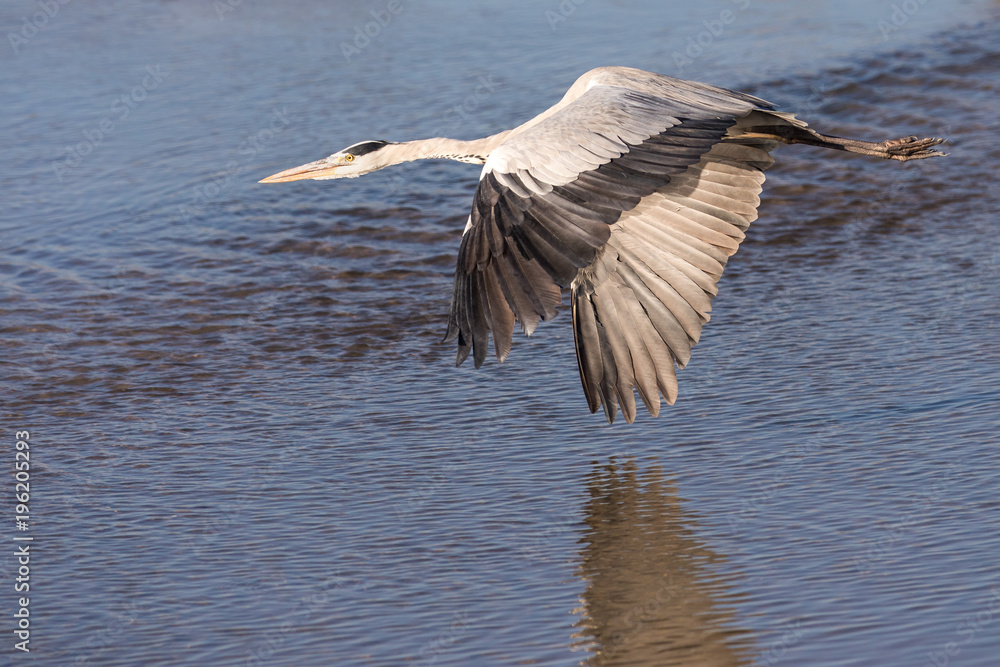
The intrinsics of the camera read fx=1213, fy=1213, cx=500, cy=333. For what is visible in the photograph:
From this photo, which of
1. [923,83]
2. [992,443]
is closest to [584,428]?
[992,443]

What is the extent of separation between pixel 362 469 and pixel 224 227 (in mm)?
4188

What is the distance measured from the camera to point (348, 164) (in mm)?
6785

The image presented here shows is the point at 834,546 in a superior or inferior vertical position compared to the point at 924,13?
inferior

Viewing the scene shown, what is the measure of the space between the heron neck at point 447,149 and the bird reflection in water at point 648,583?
70.9 inches

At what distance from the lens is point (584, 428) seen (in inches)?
241

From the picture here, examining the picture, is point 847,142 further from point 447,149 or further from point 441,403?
point 441,403

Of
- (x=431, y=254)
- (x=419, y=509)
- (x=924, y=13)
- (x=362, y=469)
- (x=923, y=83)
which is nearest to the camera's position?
(x=419, y=509)

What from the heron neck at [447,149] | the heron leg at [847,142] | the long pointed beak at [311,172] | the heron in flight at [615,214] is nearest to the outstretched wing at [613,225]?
the heron in flight at [615,214]

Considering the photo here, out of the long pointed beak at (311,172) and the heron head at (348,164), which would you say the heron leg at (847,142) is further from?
the long pointed beak at (311,172)

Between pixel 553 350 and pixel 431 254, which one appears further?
pixel 431 254

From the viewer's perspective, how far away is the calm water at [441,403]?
4.43 meters

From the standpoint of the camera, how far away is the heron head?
671 cm

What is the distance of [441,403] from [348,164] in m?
1.44

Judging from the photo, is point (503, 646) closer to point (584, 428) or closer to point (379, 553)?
point (379, 553)
